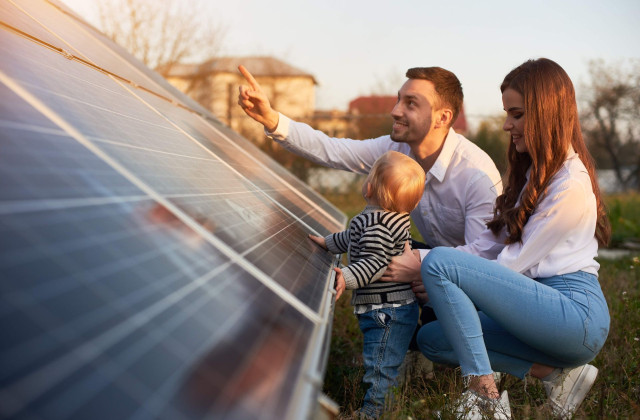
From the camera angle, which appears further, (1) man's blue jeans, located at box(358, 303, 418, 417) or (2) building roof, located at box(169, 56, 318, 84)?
(2) building roof, located at box(169, 56, 318, 84)

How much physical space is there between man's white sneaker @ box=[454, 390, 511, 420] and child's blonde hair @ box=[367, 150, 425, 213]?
3.05ft

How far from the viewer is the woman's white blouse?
288 cm

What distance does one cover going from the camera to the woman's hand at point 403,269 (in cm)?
306

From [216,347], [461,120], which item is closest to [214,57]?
[461,120]

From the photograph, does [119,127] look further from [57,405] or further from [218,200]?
[57,405]

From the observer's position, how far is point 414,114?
4070 millimetres

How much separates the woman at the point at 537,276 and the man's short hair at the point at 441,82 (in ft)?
2.83

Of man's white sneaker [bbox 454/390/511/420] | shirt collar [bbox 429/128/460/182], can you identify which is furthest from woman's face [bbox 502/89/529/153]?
man's white sneaker [bbox 454/390/511/420]

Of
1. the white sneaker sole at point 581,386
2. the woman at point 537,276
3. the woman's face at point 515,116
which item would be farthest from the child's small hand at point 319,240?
the white sneaker sole at point 581,386

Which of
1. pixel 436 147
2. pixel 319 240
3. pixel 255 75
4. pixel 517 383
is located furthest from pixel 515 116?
pixel 255 75

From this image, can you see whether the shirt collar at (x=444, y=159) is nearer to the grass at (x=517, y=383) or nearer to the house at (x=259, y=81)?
the grass at (x=517, y=383)

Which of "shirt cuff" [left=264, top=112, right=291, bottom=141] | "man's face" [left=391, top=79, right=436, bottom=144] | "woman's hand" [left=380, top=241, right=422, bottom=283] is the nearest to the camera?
"woman's hand" [left=380, top=241, right=422, bottom=283]

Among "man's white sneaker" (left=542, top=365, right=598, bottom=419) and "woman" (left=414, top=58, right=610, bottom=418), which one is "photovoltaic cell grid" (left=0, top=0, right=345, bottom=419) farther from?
"man's white sneaker" (left=542, top=365, right=598, bottom=419)

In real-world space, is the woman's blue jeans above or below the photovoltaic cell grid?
below
